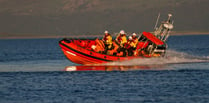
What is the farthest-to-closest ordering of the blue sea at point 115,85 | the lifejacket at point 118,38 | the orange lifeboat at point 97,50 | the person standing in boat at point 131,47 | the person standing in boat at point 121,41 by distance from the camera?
1. the lifejacket at point 118,38
2. the person standing in boat at point 131,47
3. the person standing in boat at point 121,41
4. the orange lifeboat at point 97,50
5. the blue sea at point 115,85

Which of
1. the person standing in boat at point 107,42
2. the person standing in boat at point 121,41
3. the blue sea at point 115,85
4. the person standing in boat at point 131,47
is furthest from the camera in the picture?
the person standing in boat at point 131,47

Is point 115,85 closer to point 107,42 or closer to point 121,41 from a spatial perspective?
point 107,42

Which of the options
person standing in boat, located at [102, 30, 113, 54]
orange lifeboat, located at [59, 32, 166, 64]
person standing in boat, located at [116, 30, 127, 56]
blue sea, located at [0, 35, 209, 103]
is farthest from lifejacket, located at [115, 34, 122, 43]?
blue sea, located at [0, 35, 209, 103]

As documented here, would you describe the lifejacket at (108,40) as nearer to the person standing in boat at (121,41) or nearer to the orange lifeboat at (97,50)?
the orange lifeboat at (97,50)

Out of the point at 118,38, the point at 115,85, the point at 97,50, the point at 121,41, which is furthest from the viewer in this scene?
the point at 118,38

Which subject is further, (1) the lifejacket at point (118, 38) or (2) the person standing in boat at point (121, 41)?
(1) the lifejacket at point (118, 38)

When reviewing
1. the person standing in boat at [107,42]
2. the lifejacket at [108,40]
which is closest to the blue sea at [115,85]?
the person standing in boat at [107,42]

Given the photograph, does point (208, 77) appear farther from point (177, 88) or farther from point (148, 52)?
point (148, 52)

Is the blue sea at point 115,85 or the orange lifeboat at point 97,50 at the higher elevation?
the orange lifeboat at point 97,50

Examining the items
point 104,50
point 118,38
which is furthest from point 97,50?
point 118,38

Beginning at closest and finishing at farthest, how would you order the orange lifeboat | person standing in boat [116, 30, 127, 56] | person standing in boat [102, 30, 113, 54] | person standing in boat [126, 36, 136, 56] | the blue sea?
the blue sea → person standing in boat [102, 30, 113, 54] → the orange lifeboat → person standing in boat [116, 30, 127, 56] → person standing in boat [126, 36, 136, 56]

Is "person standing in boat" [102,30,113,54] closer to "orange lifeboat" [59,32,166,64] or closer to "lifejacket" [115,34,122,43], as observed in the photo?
"orange lifeboat" [59,32,166,64]

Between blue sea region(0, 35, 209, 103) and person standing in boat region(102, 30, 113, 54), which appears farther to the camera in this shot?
person standing in boat region(102, 30, 113, 54)

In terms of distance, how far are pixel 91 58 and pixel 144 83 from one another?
932 cm
